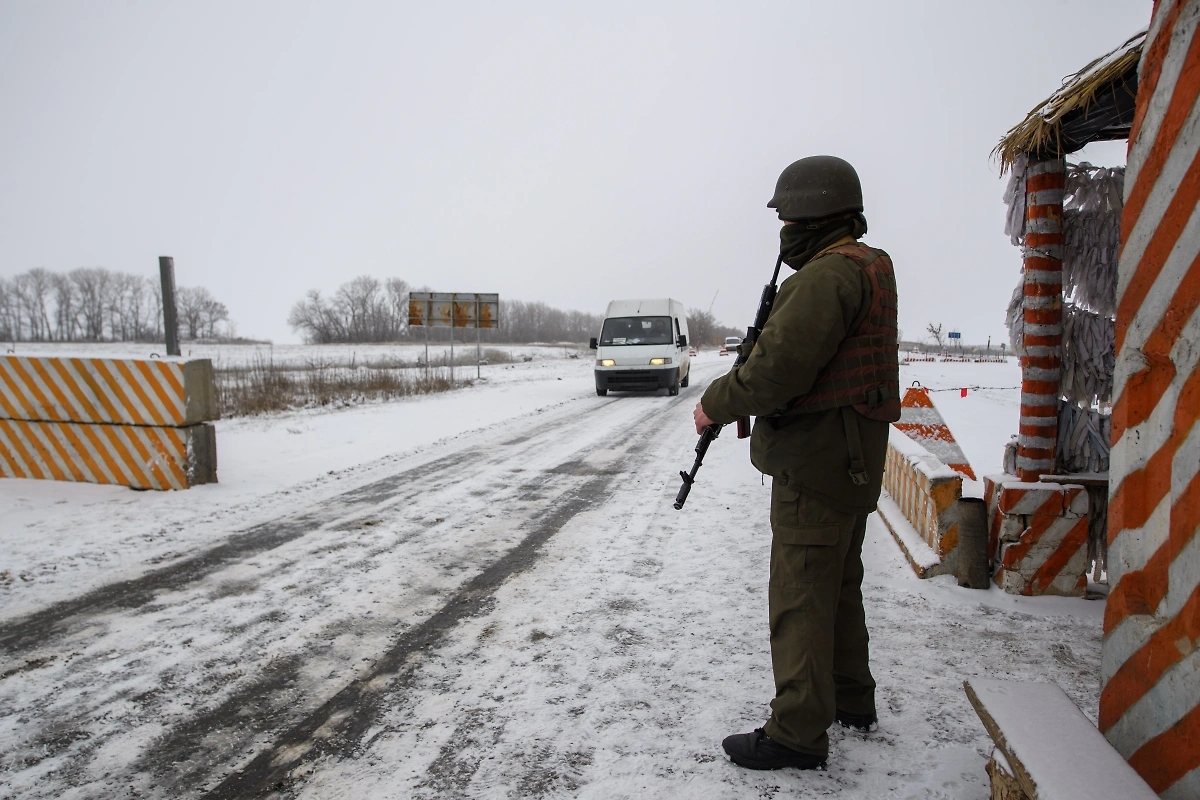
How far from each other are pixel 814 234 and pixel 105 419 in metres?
7.22

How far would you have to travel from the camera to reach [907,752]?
254cm

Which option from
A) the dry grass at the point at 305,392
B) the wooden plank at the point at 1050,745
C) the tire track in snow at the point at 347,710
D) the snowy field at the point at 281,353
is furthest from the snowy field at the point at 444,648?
the snowy field at the point at 281,353

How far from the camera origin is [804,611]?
7.78 ft

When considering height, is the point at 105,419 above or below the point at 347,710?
above

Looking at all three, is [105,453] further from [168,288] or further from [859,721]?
[859,721]

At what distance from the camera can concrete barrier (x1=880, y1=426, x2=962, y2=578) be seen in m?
4.20

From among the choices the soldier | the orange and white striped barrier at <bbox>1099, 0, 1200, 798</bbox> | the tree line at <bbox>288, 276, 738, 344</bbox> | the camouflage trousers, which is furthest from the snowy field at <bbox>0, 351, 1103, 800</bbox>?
the tree line at <bbox>288, 276, 738, 344</bbox>

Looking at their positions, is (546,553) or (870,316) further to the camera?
(546,553)

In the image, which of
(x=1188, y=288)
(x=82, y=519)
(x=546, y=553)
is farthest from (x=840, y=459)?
(x=82, y=519)

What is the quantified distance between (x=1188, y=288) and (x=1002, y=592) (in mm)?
2749

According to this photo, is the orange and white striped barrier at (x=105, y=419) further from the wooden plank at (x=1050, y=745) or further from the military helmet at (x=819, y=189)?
the wooden plank at (x=1050, y=745)

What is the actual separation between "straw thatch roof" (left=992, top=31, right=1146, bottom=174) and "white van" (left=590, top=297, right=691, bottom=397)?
38.3 feet

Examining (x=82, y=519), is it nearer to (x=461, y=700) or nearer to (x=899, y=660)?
(x=461, y=700)

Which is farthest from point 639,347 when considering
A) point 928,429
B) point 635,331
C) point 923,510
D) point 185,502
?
point 923,510
